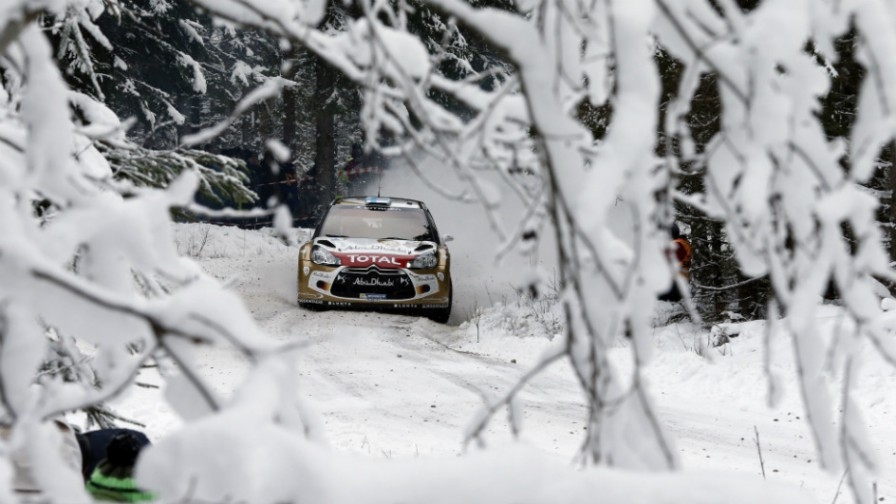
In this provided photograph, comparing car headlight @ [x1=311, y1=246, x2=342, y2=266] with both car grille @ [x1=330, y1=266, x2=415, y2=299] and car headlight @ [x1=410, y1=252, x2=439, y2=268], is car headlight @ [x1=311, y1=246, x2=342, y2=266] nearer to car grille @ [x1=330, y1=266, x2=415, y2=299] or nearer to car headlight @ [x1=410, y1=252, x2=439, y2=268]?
car grille @ [x1=330, y1=266, x2=415, y2=299]

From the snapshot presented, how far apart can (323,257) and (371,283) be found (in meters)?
0.69

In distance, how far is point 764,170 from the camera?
139 centimetres

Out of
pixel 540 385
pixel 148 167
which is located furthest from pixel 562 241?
pixel 540 385

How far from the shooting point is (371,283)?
455 inches

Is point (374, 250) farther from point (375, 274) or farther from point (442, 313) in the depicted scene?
point (442, 313)

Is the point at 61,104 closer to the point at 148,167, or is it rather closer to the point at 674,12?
the point at 674,12

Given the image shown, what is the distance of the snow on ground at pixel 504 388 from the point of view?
604 cm

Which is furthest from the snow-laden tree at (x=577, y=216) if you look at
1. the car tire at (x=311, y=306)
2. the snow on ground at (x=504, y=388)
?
the car tire at (x=311, y=306)

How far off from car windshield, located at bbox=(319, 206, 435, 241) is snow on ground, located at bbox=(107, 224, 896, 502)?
1.19 metres

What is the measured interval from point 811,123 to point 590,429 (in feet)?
1.99

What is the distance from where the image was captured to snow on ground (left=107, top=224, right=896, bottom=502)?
6.04m

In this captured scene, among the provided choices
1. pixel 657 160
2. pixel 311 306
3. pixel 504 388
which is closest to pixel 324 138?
pixel 311 306

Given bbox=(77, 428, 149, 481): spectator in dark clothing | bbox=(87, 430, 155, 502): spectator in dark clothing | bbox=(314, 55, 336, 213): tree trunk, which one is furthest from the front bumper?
bbox=(314, 55, 336, 213): tree trunk

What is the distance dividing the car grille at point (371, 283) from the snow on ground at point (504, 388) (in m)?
0.29
